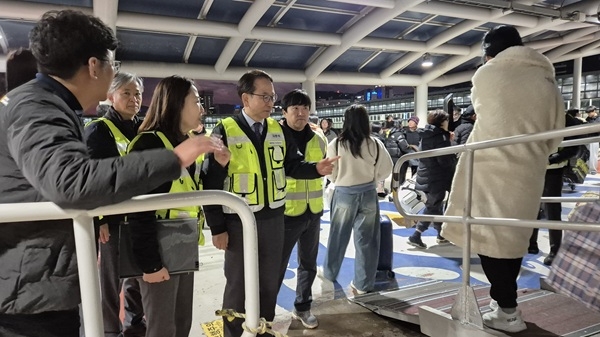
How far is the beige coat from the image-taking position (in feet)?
6.37

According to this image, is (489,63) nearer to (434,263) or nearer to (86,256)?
(86,256)

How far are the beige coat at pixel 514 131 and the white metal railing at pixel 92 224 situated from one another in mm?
1473

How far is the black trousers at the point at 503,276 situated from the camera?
2041 millimetres

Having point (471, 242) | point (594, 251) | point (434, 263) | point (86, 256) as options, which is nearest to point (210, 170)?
point (86, 256)

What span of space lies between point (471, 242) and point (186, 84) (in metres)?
1.78

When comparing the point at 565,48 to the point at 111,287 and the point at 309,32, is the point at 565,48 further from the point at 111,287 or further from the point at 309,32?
the point at 111,287

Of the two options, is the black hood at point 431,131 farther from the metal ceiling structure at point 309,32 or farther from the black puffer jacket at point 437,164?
the metal ceiling structure at point 309,32

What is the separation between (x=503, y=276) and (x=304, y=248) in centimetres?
140

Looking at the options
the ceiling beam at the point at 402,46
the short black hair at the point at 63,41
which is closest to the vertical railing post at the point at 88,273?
the short black hair at the point at 63,41

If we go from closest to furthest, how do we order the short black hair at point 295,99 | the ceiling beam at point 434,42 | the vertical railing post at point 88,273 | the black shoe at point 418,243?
1. the vertical railing post at point 88,273
2. the short black hair at point 295,99
3. the black shoe at point 418,243
4. the ceiling beam at point 434,42

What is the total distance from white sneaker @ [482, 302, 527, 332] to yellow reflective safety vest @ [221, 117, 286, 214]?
138 cm

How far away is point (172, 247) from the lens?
1.66 meters

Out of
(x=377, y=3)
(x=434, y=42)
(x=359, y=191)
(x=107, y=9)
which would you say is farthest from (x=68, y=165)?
(x=434, y=42)

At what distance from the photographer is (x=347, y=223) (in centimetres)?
338
